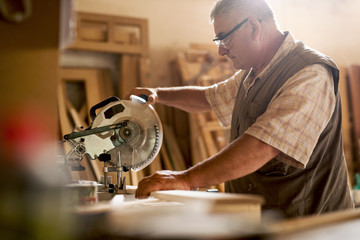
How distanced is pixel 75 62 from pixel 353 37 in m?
3.67

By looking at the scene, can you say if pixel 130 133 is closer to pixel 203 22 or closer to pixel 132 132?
pixel 132 132

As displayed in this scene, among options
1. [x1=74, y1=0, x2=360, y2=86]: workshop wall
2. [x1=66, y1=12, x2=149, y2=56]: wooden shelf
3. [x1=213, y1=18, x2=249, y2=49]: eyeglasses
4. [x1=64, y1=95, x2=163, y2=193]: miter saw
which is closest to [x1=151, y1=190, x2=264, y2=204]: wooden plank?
[x1=64, y1=95, x2=163, y2=193]: miter saw

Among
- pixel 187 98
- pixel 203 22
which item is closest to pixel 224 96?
pixel 187 98

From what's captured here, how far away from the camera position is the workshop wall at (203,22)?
13.5ft

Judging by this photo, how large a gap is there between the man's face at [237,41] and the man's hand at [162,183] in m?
0.86

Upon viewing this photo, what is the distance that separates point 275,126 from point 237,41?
713 mm

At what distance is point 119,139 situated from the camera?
65.9 inches

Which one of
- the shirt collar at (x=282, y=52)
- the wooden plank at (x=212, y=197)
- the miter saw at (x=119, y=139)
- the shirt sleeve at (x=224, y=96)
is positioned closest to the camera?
the wooden plank at (x=212, y=197)

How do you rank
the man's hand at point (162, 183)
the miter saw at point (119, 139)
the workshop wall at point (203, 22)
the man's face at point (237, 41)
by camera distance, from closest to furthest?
the man's hand at point (162, 183)
the miter saw at point (119, 139)
the man's face at point (237, 41)
the workshop wall at point (203, 22)

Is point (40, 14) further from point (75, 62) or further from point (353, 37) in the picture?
point (353, 37)

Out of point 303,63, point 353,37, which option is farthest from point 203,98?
point 353,37

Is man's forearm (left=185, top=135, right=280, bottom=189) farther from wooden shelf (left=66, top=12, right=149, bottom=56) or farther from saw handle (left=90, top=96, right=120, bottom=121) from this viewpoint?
wooden shelf (left=66, top=12, right=149, bottom=56)

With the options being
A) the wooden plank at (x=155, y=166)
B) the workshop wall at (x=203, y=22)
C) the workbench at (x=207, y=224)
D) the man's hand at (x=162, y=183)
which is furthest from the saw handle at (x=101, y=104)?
the workshop wall at (x=203, y=22)

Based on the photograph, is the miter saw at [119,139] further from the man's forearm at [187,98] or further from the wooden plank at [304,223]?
the wooden plank at [304,223]
